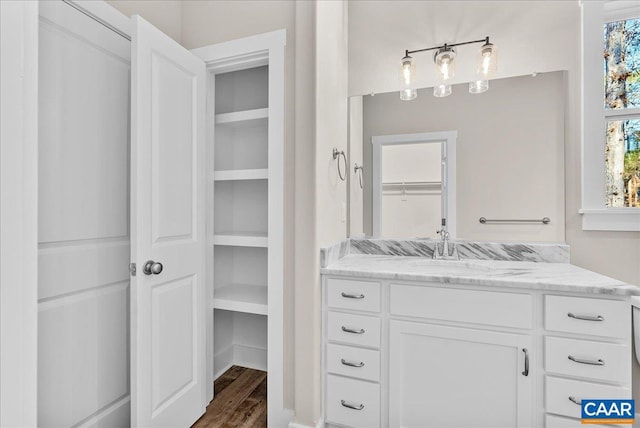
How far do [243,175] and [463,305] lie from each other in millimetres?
1422

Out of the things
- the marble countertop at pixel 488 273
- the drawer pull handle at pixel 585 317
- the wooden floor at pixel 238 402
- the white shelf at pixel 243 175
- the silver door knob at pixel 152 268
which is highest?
the white shelf at pixel 243 175

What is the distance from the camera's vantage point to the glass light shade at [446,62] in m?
2.00

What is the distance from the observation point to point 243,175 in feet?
6.53

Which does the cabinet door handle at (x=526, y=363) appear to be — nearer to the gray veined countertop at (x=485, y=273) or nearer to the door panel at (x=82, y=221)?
the gray veined countertop at (x=485, y=273)

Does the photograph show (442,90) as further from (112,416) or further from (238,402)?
(112,416)

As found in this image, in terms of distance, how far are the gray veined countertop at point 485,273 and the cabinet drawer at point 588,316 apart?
49 millimetres

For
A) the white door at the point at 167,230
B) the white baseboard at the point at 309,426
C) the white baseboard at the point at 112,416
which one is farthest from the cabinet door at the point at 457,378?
the white baseboard at the point at 112,416

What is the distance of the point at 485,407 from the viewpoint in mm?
1457

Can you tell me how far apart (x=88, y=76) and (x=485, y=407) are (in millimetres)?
2353

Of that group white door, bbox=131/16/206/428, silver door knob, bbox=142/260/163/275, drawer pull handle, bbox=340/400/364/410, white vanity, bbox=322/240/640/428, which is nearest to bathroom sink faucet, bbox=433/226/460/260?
white vanity, bbox=322/240/640/428

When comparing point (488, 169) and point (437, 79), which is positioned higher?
point (437, 79)

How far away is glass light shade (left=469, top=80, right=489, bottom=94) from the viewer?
6.40 feet

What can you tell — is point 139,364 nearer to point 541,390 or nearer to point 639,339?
point 541,390

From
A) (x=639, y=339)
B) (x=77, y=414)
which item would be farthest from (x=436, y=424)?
(x=77, y=414)
